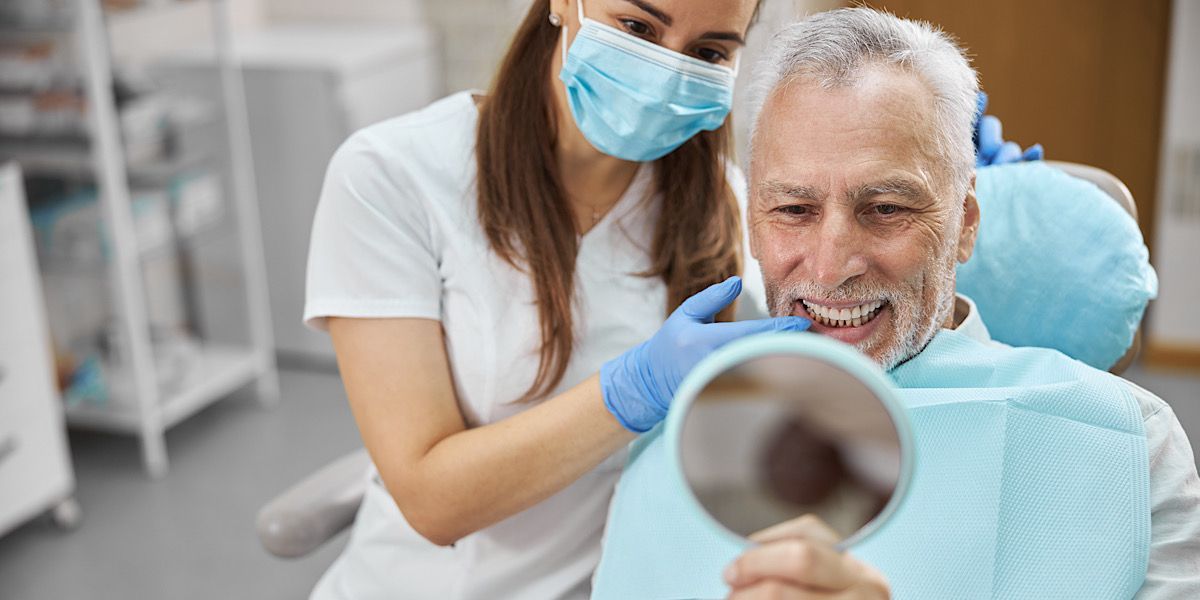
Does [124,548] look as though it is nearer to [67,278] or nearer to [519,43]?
[67,278]

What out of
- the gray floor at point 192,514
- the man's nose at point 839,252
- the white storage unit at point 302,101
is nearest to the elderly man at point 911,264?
the man's nose at point 839,252

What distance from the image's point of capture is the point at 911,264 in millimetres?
1106

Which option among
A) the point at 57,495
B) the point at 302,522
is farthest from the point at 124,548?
the point at 302,522

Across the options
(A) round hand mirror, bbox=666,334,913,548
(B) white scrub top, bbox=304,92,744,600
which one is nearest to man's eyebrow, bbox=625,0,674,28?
(B) white scrub top, bbox=304,92,744,600

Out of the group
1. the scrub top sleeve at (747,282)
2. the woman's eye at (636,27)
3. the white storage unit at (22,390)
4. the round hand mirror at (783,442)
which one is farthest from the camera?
the white storage unit at (22,390)

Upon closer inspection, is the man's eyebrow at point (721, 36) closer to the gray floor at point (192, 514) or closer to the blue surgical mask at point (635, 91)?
the blue surgical mask at point (635, 91)

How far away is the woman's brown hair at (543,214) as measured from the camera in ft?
4.52

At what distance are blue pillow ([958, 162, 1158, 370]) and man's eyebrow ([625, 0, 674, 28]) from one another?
416 millimetres

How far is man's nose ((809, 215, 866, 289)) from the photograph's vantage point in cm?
108

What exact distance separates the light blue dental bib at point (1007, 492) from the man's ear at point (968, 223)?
9 centimetres

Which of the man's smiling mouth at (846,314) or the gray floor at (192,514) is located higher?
the man's smiling mouth at (846,314)

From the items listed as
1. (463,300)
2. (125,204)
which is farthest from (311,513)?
(125,204)

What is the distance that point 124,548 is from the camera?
111 inches

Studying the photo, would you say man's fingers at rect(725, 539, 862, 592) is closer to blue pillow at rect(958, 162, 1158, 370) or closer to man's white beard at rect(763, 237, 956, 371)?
man's white beard at rect(763, 237, 956, 371)
